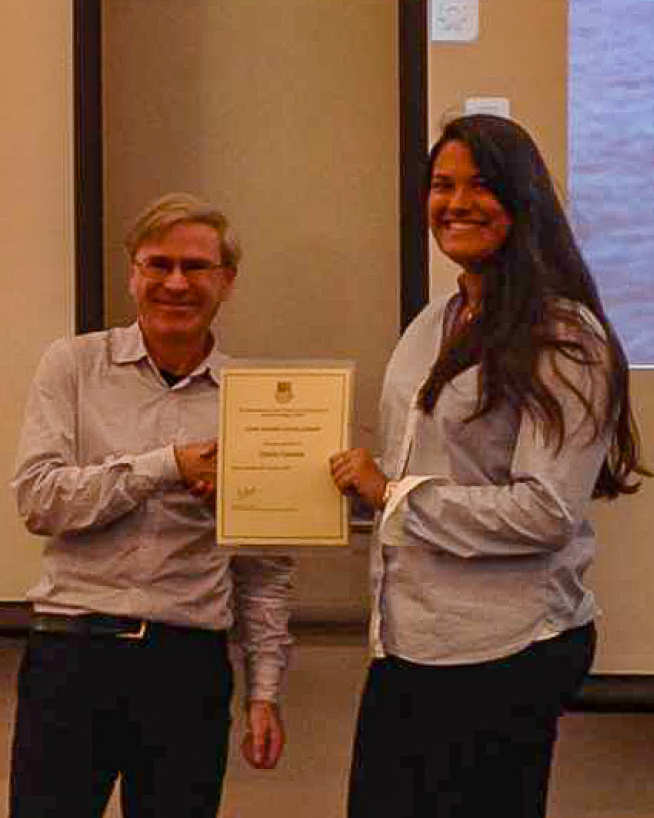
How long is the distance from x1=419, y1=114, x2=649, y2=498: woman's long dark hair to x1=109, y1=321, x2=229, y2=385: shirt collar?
42 centimetres

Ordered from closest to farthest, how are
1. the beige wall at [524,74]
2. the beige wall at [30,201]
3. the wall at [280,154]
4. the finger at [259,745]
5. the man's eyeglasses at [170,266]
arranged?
the man's eyeglasses at [170,266], the finger at [259,745], the beige wall at [524,74], the beige wall at [30,201], the wall at [280,154]

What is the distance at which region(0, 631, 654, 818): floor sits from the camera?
309 cm

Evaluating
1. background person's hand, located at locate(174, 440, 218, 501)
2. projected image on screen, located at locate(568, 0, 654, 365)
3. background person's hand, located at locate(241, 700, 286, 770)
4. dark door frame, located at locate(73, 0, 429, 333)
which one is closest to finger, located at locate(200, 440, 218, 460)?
background person's hand, located at locate(174, 440, 218, 501)

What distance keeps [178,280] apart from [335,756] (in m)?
1.29

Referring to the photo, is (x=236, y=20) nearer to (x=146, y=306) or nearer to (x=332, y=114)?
(x=332, y=114)

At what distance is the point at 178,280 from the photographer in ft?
→ 7.31

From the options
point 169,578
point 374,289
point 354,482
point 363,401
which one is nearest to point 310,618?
point 363,401

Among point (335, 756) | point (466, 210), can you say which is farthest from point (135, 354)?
point (335, 756)

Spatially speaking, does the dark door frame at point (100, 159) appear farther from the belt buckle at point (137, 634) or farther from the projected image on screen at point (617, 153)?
the belt buckle at point (137, 634)

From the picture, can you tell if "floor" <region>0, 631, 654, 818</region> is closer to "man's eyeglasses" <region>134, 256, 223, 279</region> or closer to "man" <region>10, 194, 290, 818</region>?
"man" <region>10, 194, 290, 818</region>

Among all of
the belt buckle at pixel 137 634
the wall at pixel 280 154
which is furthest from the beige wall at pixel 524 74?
the belt buckle at pixel 137 634

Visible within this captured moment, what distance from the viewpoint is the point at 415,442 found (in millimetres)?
2020

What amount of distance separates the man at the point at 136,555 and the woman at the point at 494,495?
332mm

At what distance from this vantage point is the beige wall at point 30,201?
290 centimetres
